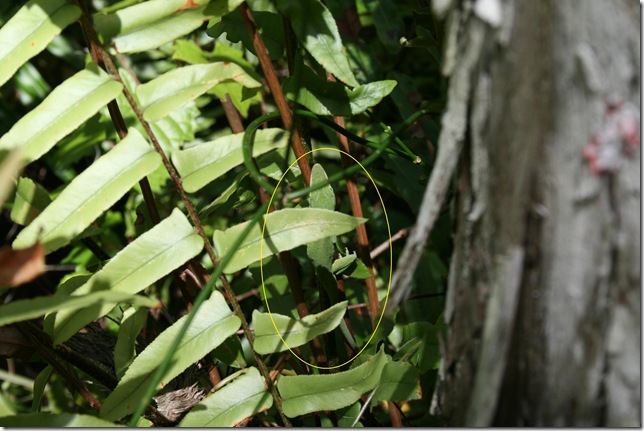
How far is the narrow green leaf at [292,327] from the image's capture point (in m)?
0.85

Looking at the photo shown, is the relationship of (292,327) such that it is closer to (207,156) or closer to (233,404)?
(233,404)

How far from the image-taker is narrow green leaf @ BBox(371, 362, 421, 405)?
89 centimetres

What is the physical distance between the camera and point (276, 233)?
84 cm

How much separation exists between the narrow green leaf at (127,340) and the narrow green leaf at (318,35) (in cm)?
40

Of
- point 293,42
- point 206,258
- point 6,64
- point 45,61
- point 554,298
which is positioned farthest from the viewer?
point 45,61

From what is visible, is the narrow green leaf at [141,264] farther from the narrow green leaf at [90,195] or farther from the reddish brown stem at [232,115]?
the reddish brown stem at [232,115]

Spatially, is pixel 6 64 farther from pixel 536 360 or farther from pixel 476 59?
pixel 536 360

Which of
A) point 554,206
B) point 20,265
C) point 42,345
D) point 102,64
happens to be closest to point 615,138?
point 554,206

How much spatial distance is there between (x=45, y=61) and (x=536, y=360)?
1.63 meters

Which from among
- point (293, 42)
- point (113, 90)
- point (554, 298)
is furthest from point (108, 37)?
point (554, 298)

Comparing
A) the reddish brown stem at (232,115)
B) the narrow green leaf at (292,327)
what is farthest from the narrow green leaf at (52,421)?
the reddish brown stem at (232,115)

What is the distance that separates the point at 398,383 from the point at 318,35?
444 mm

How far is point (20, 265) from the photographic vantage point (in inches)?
26.1

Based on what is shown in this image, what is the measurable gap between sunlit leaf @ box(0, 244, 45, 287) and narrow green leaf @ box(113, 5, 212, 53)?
293mm
